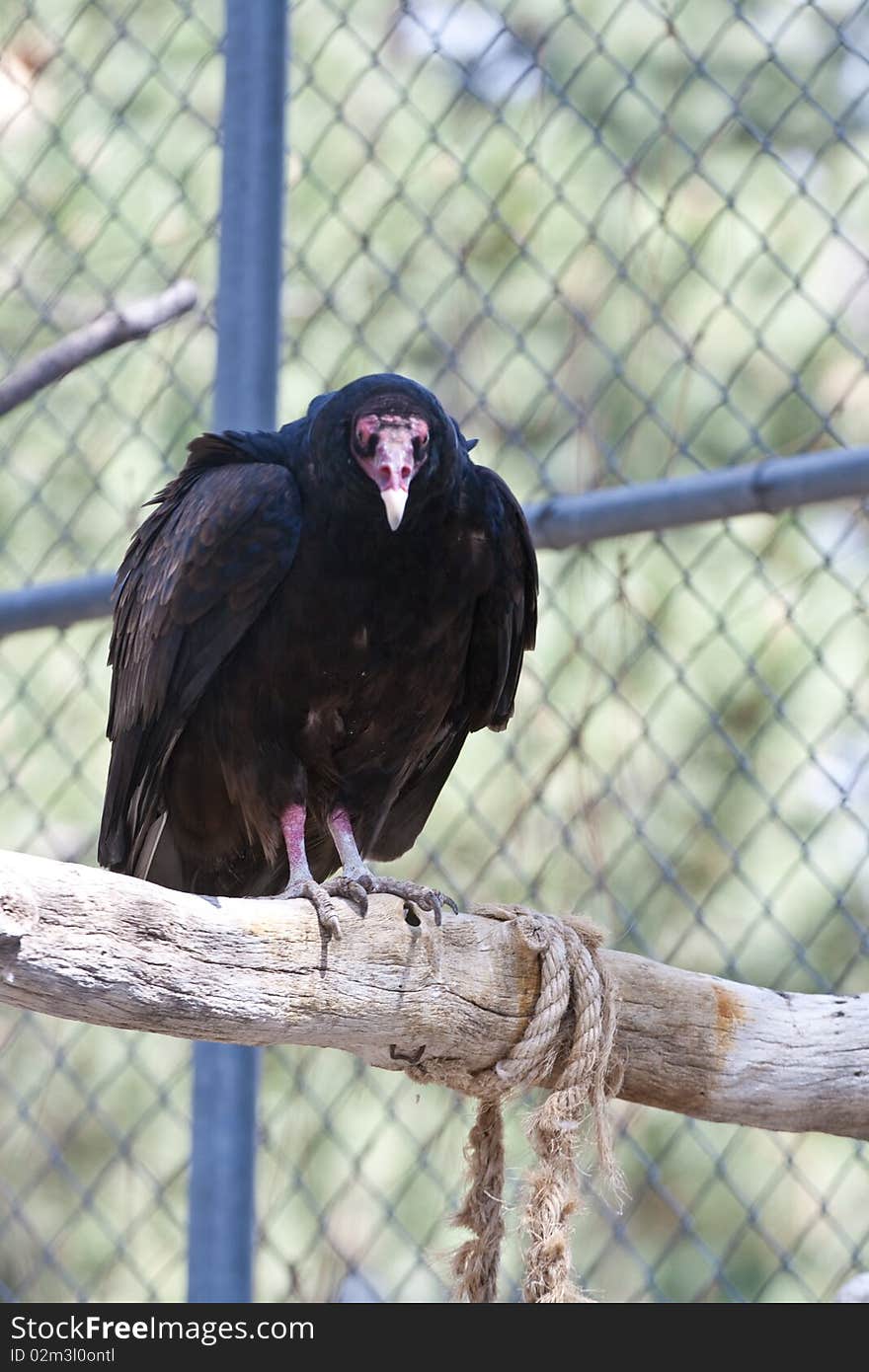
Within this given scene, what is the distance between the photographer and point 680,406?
12.0 feet

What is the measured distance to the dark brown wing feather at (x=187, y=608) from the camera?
2516 mm

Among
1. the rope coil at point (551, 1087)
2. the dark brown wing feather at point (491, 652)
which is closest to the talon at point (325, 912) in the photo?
the rope coil at point (551, 1087)

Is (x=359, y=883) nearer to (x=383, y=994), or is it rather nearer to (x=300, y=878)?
(x=300, y=878)

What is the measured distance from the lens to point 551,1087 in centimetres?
216

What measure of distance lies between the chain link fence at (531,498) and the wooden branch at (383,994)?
174cm

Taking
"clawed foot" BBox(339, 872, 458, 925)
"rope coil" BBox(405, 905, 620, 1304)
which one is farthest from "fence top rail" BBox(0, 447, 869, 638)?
"rope coil" BBox(405, 905, 620, 1304)

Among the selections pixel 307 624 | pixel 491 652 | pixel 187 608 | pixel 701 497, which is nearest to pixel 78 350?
pixel 187 608

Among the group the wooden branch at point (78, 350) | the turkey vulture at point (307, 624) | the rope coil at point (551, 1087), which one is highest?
the wooden branch at point (78, 350)

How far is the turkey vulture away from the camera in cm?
252

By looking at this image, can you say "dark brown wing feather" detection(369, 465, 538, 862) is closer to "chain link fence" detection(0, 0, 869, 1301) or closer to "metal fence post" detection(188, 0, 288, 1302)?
"metal fence post" detection(188, 0, 288, 1302)

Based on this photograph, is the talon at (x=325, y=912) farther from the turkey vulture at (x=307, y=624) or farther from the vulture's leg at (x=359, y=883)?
the turkey vulture at (x=307, y=624)

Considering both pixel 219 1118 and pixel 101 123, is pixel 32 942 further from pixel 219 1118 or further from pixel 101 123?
pixel 101 123

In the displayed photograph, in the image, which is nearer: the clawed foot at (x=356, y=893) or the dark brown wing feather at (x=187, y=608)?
the clawed foot at (x=356, y=893)
